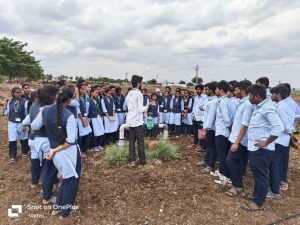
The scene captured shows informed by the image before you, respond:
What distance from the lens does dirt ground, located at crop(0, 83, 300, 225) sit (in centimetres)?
389

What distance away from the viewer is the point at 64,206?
3699mm

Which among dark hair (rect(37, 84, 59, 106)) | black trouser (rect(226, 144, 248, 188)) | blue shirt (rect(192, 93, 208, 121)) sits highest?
dark hair (rect(37, 84, 59, 106))

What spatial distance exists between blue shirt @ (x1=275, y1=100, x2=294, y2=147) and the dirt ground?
93 cm

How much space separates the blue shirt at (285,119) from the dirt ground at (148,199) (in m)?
0.93

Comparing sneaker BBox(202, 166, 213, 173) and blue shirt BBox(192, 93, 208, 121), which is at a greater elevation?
blue shirt BBox(192, 93, 208, 121)

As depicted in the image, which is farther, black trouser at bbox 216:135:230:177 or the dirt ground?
black trouser at bbox 216:135:230:177

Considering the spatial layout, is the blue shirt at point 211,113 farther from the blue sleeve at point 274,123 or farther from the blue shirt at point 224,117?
the blue sleeve at point 274,123

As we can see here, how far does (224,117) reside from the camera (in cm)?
482

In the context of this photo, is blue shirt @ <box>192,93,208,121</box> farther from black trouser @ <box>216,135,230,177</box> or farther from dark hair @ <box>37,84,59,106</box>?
dark hair @ <box>37,84,59,106</box>

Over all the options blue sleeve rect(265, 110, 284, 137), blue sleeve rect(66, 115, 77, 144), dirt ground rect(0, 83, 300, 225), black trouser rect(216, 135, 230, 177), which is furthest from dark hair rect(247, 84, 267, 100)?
blue sleeve rect(66, 115, 77, 144)

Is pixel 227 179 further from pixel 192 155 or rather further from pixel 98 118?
pixel 98 118

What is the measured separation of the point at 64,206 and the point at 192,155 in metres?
3.66

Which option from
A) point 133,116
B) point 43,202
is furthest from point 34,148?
point 133,116

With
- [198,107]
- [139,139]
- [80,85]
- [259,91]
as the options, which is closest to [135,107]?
[139,139]
